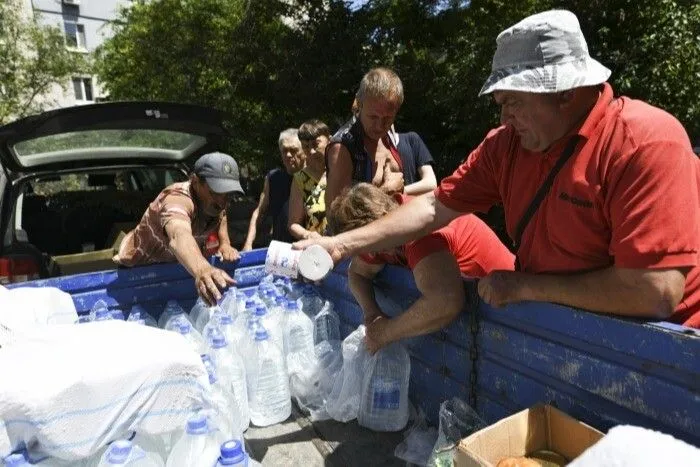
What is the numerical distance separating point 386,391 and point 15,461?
1194mm

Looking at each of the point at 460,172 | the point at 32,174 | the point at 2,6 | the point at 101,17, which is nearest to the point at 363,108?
the point at 460,172

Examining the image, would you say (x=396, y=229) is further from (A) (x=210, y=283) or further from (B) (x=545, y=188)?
(A) (x=210, y=283)

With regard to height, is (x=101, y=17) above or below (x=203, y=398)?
above

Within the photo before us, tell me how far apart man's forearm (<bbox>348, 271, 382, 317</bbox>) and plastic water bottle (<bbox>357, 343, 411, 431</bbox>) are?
0.52ft

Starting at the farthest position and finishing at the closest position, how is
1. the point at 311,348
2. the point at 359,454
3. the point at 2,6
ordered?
the point at 2,6, the point at 311,348, the point at 359,454

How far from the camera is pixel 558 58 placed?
4.85 ft

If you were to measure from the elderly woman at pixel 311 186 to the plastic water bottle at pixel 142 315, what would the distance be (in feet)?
3.72

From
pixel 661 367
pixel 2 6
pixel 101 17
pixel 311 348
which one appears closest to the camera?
pixel 661 367

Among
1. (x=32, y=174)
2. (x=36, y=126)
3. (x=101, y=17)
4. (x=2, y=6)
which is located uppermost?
(x=101, y=17)

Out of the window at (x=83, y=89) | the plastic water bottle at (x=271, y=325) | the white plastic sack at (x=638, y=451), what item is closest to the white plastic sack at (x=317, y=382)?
the plastic water bottle at (x=271, y=325)

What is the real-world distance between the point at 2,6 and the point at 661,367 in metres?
16.1

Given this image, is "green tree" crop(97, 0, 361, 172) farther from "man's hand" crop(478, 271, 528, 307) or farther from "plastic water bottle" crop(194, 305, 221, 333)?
"man's hand" crop(478, 271, 528, 307)

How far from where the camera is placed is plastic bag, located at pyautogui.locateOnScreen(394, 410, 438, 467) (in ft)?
6.05

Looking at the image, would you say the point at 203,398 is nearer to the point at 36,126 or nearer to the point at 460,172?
the point at 460,172
